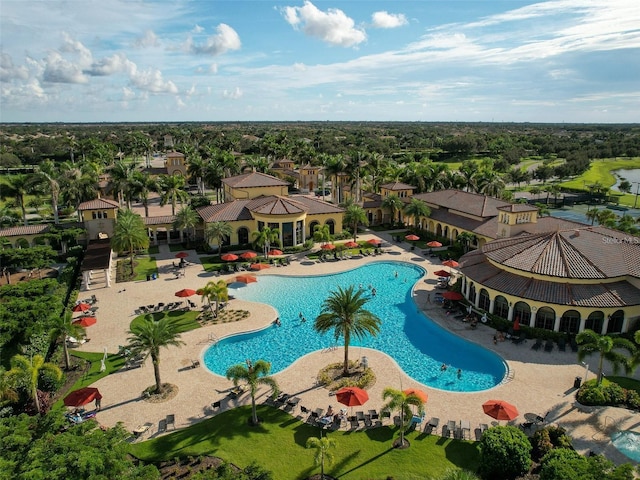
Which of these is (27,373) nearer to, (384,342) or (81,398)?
(81,398)

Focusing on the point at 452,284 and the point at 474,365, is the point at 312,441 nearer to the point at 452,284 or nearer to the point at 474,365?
the point at 474,365

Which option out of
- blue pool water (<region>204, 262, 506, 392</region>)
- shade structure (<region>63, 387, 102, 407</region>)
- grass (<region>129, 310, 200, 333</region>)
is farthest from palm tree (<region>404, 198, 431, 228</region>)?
shade structure (<region>63, 387, 102, 407</region>)

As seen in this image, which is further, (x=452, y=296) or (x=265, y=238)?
(x=265, y=238)

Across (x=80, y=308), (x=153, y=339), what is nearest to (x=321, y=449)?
(x=153, y=339)

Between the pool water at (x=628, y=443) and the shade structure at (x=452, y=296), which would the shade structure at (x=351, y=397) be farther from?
the shade structure at (x=452, y=296)

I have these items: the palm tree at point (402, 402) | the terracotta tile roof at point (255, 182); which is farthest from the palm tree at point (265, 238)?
the palm tree at point (402, 402)

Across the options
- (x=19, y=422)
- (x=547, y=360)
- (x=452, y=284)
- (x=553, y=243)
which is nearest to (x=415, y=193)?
(x=452, y=284)
